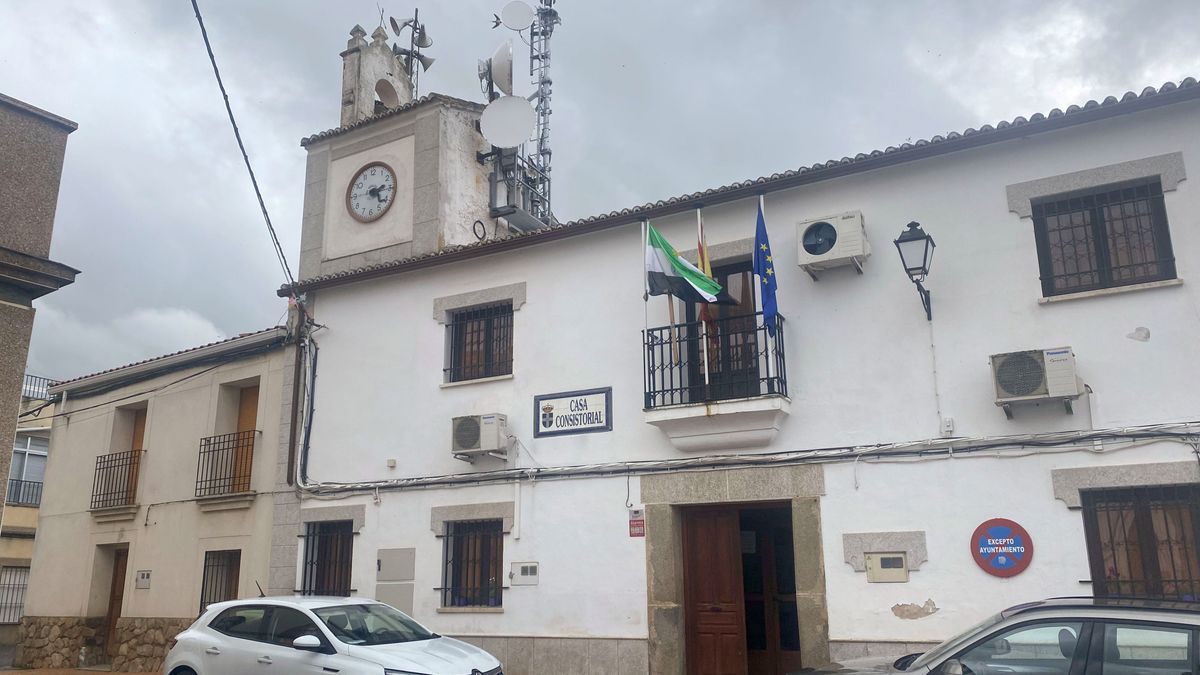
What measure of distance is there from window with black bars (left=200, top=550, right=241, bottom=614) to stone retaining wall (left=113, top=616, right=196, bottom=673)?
0.44 metres

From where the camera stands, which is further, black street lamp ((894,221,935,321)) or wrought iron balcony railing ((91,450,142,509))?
wrought iron balcony railing ((91,450,142,509))

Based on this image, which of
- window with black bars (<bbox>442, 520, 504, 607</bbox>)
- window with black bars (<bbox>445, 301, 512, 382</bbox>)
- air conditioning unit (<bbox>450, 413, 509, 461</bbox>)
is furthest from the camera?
window with black bars (<bbox>445, 301, 512, 382</bbox>)

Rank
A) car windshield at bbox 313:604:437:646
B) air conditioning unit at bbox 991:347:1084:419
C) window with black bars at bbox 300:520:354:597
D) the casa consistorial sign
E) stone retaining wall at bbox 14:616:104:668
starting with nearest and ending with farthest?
air conditioning unit at bbox 991:347:1084:419 < car windshield at bbox 313:604:437:646 < the casa consistorial sign < window with black bars at bbox 300:520:354:597 < stone retaining wall at bbox 14:616:104:668

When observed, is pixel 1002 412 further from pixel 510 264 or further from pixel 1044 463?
pixel 510 264

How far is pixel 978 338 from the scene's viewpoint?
9523 millimetres

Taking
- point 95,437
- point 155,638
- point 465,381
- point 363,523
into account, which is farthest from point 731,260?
point 95,437

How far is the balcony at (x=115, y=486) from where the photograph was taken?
15425mm

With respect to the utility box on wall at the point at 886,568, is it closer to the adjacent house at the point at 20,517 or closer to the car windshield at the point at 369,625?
the car windshield at the point at 369,625

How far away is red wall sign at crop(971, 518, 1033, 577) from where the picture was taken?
8891 millimetres

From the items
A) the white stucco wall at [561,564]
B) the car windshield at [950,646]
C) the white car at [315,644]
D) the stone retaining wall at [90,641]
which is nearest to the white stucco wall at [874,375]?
the white stucco wall at [561,564]

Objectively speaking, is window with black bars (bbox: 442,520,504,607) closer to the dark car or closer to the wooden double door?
the wooden double door

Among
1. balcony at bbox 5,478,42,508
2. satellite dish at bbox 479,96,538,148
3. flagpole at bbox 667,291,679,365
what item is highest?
satellite dish at bbox 479,96,538,148

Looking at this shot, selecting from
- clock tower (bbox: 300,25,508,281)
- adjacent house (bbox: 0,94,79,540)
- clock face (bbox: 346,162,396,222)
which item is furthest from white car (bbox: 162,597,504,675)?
clock face (bbox: 346,162,396,222)

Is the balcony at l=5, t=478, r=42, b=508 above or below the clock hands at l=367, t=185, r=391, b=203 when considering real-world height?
below
